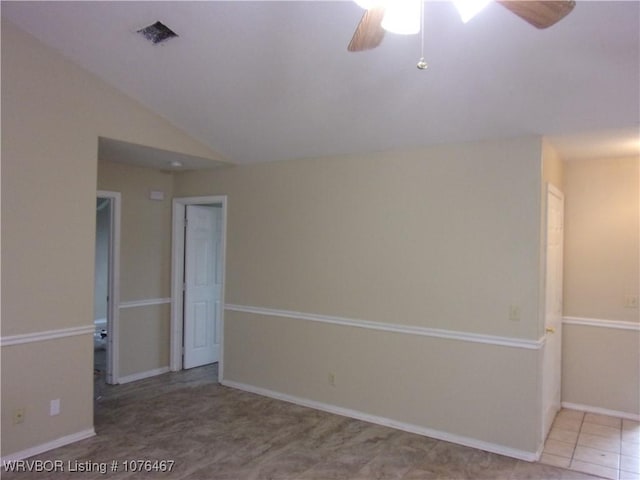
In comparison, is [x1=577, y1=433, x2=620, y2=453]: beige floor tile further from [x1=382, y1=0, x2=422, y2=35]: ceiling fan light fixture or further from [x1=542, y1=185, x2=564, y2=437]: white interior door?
[x1=382, y1=0, x2=422, y2=35]: ceiling fan light fixture

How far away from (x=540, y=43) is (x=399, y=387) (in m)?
2.71

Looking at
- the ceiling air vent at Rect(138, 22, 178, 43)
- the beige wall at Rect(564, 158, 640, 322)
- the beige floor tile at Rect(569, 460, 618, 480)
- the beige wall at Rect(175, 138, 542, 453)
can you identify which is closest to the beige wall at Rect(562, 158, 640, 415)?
the beige wall at Rect(564, 158, 640, 322)

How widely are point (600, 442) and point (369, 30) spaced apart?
357 cm

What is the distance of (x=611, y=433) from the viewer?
12.4ft

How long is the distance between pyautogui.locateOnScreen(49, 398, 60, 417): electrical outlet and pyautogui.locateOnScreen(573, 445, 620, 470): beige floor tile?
3716 millimetres

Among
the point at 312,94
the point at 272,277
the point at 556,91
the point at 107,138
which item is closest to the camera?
the point at 556,91

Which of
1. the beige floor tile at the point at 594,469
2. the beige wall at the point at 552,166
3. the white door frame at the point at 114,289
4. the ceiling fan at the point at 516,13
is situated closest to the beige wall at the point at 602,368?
the beige floor tile at the point at 594,469

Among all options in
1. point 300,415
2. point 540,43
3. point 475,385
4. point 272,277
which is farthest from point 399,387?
point 540,43

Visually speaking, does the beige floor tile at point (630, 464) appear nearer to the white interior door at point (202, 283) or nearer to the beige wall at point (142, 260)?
the white interior door at point (202, 283)

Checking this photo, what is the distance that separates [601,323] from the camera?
4.21 meters

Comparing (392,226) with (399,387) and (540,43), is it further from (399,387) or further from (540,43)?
(540,43)

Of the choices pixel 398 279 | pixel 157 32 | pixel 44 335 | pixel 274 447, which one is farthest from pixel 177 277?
pixel 157 32

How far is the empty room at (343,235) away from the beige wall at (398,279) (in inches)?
0.7

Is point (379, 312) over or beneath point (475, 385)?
over
